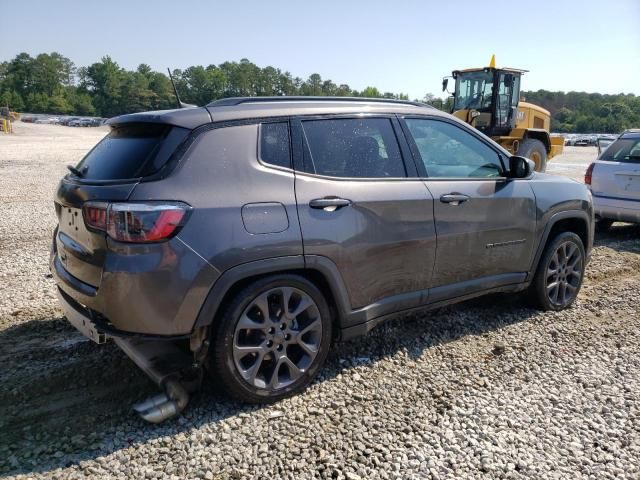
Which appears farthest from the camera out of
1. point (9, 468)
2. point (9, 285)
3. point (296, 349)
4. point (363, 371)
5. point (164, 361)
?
point (9, 285)

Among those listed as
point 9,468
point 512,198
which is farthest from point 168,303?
point 512,198

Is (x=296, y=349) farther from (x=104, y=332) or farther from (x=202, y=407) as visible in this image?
(x=104, y=332)

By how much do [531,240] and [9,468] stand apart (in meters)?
4.04

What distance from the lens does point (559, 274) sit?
4832mm

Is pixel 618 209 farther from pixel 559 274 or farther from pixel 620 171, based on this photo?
pixel 559 274

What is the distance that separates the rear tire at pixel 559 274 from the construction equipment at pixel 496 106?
33.7ft

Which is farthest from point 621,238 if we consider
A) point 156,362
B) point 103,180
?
point 103,180

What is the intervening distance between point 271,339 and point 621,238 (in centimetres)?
714

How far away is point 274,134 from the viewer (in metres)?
3.25

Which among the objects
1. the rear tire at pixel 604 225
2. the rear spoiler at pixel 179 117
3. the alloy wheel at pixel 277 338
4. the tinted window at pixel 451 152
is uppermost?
the rear spoiler at pixel 179 117

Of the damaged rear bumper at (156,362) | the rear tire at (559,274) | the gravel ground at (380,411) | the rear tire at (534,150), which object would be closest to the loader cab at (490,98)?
the rear tire at (534,150)

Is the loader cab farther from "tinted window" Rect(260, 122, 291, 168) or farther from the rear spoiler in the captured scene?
the rear spoiler

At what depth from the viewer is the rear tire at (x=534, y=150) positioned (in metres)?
14.8

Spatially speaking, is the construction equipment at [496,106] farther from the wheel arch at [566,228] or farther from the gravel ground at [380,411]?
the gravel ground at [380,411]
